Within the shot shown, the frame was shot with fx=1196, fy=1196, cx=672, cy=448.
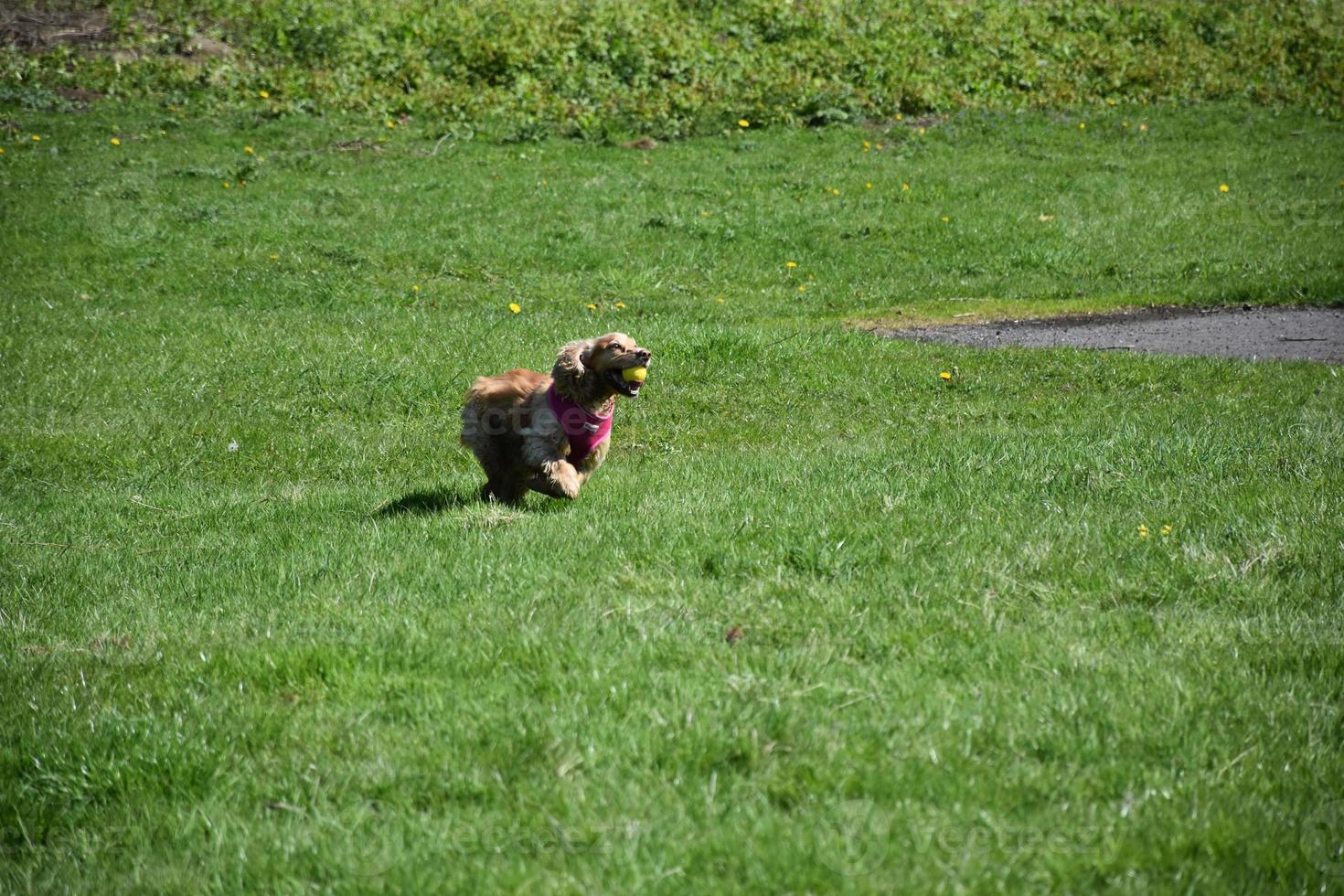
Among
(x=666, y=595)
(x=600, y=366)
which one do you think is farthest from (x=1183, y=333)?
(x=666, y=595)

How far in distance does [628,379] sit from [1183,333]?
8.72m

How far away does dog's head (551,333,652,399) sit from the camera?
6.96 m

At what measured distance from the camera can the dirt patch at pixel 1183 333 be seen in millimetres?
12406

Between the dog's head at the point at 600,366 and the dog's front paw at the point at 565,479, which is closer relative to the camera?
the dog's head at the point at 600,366

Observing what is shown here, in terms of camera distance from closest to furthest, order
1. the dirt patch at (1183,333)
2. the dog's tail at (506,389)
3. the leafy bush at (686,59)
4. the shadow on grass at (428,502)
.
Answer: the dog's tail at (506,389), the shadow on grass at (428,502), the dirt patch at (1183,333), the leafy bush at (686,59)

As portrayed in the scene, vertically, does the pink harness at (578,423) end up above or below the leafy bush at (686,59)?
below

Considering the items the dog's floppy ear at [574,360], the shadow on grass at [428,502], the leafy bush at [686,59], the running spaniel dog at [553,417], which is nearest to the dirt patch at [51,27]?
A: the leafy bush at [686,59]

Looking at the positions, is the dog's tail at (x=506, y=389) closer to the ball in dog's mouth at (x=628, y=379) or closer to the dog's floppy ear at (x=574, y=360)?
the dog's floppy ear at (x=574, y=360)

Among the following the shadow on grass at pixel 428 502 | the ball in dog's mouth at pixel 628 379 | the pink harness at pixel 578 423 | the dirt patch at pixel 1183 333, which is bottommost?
the shadow on grass at pixel 428 502

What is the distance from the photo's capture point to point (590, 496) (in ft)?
25.4

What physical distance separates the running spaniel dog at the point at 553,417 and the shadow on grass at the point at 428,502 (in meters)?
0.27

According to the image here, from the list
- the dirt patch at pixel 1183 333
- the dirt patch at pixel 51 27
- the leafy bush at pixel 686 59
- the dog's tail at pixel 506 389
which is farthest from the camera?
the dirt patch at pixel 51 27

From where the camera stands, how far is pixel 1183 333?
13266 millimetres

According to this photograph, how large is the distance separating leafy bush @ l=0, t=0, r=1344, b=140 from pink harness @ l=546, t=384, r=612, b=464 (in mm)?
15657
